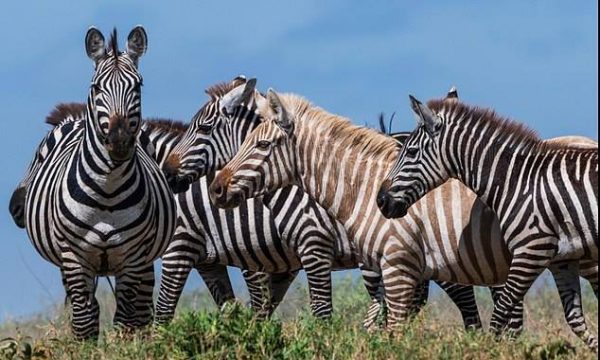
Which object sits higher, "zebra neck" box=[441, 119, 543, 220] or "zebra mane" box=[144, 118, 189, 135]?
"zebra mane" box=[144, 118, 189, 135]

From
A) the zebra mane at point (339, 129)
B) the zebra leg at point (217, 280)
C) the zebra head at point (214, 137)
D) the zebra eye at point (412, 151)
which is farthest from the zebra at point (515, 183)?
A: the zebra leg at point (217, 280)

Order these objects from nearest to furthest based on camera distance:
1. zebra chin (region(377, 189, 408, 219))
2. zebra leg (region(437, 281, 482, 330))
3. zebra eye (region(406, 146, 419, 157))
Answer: zebra chin (region(377, 189, 408, 219)) < zebra eye (region(406, 146, 419, 157)) < zebra leg (region(437, 281, 482, 330))

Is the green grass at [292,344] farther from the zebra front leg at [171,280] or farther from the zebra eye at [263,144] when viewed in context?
the zebra front leg at [171,280]

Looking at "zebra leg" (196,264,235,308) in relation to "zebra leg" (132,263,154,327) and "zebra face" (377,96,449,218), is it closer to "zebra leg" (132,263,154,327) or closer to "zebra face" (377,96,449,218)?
"zebra leg" (132,263,154,327)

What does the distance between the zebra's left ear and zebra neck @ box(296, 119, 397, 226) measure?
88cm

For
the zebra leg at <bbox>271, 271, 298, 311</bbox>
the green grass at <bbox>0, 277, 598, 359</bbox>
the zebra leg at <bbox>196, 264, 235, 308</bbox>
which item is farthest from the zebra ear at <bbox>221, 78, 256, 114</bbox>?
the green grass at <bbox>0, 277, 598, 359</bbox>

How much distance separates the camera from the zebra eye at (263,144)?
1226 cm

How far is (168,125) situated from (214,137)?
128 cm

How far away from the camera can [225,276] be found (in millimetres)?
15297

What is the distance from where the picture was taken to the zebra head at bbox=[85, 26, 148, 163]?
11156 millimetres

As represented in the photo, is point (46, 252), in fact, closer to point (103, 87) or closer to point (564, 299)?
point (103, 87)

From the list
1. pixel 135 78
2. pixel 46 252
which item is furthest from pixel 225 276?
pixel 135 78

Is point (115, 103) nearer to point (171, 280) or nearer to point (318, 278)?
point (318, 278)

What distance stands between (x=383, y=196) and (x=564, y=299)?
1.71 metres
